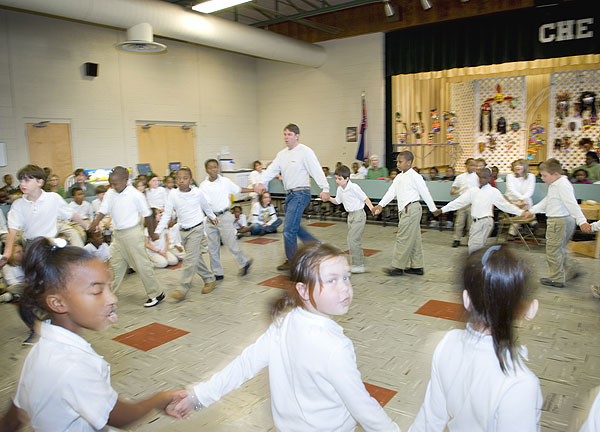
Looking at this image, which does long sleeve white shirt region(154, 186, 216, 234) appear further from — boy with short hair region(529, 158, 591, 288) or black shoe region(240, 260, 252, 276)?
boy with short hair region(529, 158, 591, 288)

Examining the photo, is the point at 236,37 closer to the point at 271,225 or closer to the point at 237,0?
the point at 237,0

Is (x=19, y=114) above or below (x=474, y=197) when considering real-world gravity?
above

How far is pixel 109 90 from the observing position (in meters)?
11.3

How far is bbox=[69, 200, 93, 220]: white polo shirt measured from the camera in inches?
302

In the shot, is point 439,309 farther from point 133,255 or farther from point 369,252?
point 133,255

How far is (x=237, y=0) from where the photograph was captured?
8477 mm

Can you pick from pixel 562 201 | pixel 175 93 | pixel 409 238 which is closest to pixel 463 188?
pixel 409 238

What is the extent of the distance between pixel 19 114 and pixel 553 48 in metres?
11.4

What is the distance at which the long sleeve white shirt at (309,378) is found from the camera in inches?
54.6

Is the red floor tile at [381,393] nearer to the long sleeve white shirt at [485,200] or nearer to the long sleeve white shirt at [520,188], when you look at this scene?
the long sleeve white shirt at [485,200]

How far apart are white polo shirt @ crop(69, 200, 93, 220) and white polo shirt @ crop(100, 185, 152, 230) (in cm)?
322

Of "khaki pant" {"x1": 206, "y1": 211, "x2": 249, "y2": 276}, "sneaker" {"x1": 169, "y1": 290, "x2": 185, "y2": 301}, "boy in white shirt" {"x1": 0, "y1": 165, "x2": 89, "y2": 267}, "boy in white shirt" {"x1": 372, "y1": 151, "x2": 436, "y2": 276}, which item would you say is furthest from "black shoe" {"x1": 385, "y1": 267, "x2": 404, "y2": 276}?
"boy in white shirt" {"x1": 0, "y1": 165, "x2": 89, "y2": 267}

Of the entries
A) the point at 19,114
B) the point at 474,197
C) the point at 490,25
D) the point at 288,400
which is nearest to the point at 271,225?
the point at 474,197

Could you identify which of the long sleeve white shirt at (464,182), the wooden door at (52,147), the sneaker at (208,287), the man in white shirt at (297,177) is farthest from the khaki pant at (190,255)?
the wooden door at (52,147)
